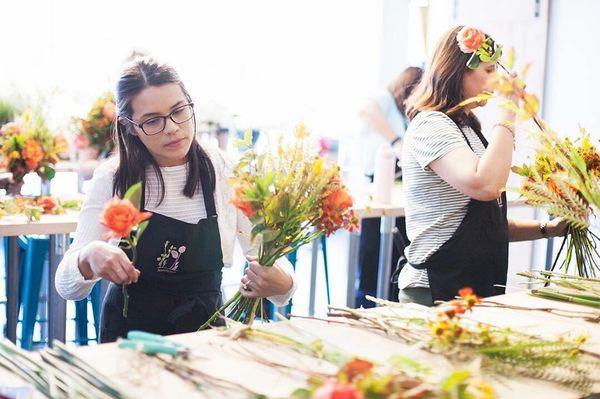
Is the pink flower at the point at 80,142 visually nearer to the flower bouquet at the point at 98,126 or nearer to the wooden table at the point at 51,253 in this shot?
the flower bouquet at the point at 98,126

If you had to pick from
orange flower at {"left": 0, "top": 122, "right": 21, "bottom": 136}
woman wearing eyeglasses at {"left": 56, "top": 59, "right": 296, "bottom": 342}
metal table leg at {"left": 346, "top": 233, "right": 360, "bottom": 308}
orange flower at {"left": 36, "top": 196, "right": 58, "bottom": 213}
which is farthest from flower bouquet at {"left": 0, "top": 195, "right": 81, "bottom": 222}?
metal table leg at {"left": 346, "top": 233, "right": 360, "bottom": 308}

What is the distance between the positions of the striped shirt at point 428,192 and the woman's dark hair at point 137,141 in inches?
25.4

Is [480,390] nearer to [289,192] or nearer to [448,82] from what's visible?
[289,192]

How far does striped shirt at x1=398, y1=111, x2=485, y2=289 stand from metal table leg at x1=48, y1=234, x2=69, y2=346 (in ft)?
5.47

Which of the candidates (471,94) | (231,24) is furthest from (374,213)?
(231,24)

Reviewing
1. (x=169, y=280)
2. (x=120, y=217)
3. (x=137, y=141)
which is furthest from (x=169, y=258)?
(x=120, y=217)

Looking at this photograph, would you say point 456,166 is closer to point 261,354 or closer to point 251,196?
point 251,196

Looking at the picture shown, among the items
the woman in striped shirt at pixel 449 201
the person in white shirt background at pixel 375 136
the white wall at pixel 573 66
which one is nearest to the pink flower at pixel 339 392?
the woman in striped shirt at pixel 449 201

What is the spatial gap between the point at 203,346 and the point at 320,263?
494 centimetres

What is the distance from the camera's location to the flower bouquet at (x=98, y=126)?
160 inches

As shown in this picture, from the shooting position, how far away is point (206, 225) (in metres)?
2.31

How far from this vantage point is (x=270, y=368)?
1.50 m

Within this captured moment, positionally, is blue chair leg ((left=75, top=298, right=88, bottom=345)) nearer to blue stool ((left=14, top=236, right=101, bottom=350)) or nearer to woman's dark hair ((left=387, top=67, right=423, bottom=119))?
blue stool ((left=14, top=236, right=101, bottom=350))

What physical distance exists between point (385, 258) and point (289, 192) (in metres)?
2.57
